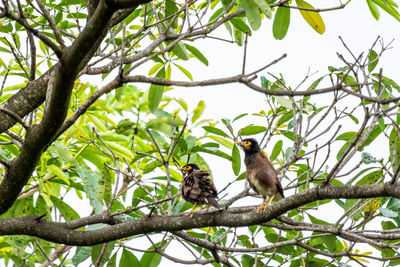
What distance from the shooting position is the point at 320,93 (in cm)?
244

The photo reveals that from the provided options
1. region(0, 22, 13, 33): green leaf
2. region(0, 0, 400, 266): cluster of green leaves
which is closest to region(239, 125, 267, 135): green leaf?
region(0, 0, 400, 266): cluster of green leaves

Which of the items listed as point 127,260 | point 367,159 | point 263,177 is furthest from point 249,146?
point 367,159

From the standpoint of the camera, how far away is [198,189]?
12.0ft

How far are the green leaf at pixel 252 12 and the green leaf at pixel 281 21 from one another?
0.99 meters

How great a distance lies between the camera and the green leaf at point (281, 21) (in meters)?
3.83

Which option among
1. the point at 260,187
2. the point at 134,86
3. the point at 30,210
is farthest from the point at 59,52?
the point at 134,86

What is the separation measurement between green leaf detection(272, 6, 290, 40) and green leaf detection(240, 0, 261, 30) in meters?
0.99

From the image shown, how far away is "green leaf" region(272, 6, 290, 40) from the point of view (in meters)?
3.83

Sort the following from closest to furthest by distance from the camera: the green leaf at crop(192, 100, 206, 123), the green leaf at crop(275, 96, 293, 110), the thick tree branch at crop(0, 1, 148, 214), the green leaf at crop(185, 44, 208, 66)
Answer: the thick tree branch at crop(0, 1, 148, 214)
the green leaf at crop(275, 96, 293, 110)
the green leaf at crop(185, 44, 208, 66)
the green leaf at crop(192, 100, 206, 123)

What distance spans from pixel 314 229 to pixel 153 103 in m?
1.93

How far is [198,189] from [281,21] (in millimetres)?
1305

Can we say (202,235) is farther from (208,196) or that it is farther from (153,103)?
(153,103)

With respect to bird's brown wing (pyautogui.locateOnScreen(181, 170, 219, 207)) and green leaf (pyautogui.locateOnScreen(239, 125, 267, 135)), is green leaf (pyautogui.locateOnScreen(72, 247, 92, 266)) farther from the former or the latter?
green leaf (pyautogui.locateOnScreen(239, 125, 267, 135))

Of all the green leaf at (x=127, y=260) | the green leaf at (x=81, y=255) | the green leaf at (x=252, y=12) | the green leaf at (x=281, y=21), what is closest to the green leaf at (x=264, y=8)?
the green leaf at (x=252, y=12)
